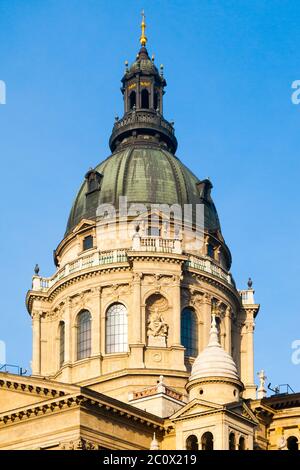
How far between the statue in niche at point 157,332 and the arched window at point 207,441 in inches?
629

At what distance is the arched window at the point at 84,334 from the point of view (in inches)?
3415

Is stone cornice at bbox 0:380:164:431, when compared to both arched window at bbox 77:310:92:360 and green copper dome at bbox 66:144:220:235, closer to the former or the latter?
arched window at bbox 77:310:92:360

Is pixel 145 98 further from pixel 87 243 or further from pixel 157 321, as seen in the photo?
pixel 157 321

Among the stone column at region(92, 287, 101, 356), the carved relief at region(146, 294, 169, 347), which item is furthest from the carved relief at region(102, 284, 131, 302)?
the carved relief at region(146, 294, 169, 347)

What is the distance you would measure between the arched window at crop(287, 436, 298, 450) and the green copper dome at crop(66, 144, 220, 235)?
821 inches

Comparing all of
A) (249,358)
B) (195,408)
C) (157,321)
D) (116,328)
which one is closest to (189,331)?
(157,321)

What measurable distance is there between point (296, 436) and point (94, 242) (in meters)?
22.7

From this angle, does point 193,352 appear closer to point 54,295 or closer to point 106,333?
point 106,333

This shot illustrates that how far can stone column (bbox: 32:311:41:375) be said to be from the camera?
90.4 meters

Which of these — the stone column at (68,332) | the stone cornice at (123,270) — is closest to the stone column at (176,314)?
the stone cornice at (123,270)

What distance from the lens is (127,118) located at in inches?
3885

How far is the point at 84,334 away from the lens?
287ft

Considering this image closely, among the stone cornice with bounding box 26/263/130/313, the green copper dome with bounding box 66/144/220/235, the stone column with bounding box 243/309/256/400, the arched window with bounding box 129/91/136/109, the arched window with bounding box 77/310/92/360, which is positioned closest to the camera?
the arched window with bounding box 77/310/92/360

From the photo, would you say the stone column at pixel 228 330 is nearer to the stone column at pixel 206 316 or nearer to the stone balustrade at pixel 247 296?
the stone column at pixel 206 316
